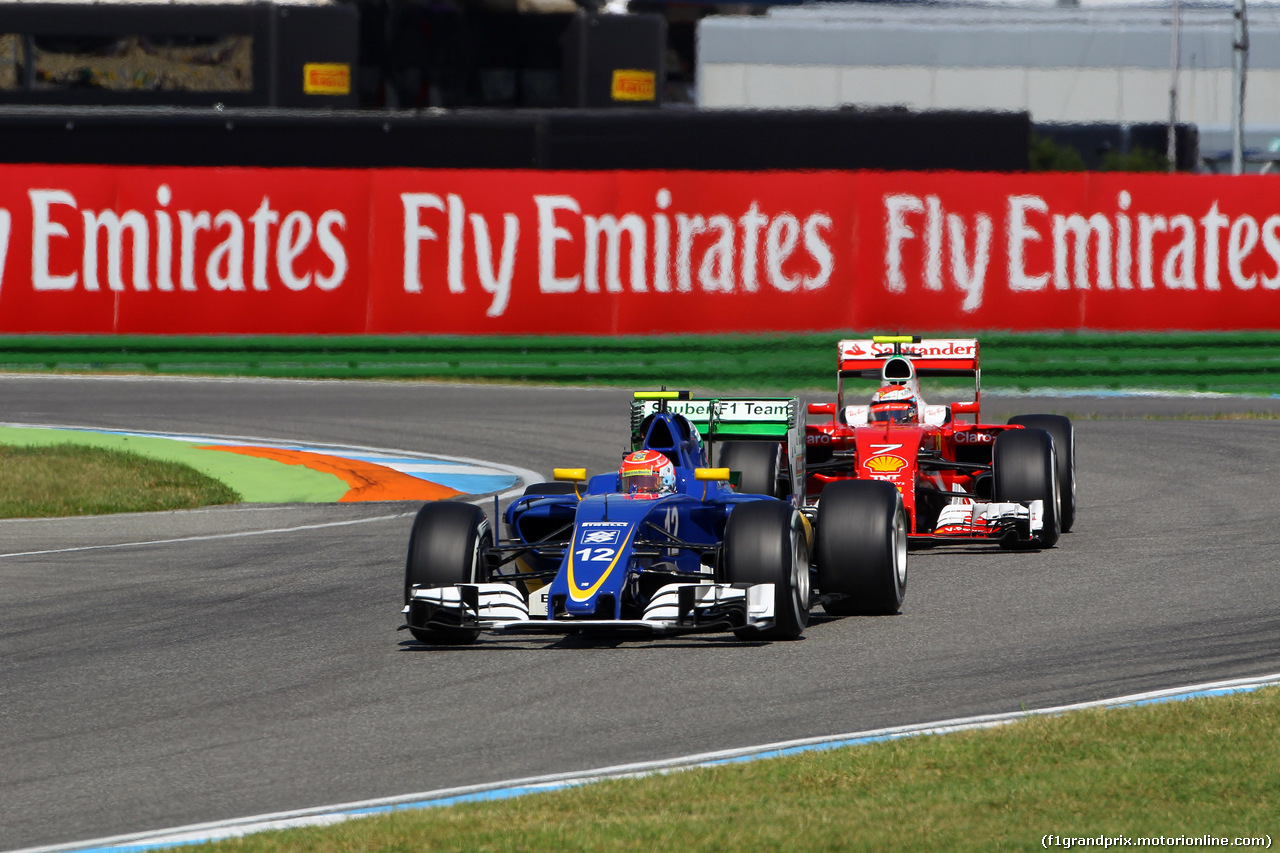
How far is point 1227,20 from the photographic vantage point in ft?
258

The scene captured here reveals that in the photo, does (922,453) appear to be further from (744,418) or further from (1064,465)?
(744,418)

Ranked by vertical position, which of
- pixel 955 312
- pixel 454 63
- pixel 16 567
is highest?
pixel 454 63

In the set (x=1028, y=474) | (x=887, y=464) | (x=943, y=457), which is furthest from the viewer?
(x=943, y=457)

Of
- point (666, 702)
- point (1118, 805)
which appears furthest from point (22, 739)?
point (1118, 805)

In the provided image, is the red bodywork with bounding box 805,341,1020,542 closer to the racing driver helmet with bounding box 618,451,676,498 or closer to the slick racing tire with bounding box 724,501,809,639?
the racing driver helmet with bounding box 618,451,676,498

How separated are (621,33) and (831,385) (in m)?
7.84

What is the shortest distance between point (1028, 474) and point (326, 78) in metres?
17.1

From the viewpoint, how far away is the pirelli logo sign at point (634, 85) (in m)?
27.8

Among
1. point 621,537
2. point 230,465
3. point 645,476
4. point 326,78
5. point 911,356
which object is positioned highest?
point 326,78

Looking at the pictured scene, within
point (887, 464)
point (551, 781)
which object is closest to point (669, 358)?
point (887, 464)

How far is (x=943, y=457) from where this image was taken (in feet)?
42.9

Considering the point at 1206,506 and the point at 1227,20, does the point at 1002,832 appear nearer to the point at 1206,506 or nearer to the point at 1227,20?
the point at 1206,506

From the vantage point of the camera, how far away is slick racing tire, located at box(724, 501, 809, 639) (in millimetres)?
8930

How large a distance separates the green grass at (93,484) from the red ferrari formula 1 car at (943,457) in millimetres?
5092
